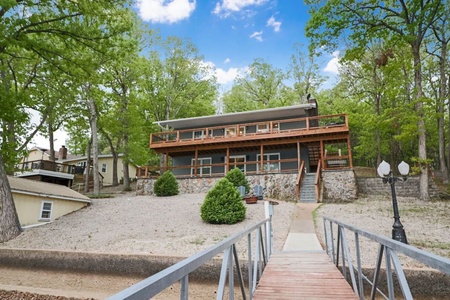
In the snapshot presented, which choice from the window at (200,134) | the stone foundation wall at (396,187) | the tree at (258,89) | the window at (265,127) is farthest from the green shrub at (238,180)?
the tree at (258,89)

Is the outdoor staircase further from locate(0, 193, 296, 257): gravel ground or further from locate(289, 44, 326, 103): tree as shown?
locate(289, 44, 326, 103): tree

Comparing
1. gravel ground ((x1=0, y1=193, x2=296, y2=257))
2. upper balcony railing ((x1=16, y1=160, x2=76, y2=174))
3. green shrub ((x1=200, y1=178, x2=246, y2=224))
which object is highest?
upper balcony railing ((x1=16, y1=160, x2=76, y2=174))

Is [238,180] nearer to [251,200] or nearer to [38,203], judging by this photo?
[251,200]

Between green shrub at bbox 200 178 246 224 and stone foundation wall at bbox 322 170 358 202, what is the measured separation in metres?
7.81

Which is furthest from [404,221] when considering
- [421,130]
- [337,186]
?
[421,130]

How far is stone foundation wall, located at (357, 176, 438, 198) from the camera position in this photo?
16.9m

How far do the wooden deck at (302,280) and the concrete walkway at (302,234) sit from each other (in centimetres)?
181

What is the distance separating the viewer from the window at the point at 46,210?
13719 millimetres

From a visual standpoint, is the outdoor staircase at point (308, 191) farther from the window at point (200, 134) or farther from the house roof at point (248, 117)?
the window at point (200, 134)

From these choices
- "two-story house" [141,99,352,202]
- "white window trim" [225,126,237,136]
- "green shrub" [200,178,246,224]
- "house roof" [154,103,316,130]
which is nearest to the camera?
"green shrub" [200,178,246,224]

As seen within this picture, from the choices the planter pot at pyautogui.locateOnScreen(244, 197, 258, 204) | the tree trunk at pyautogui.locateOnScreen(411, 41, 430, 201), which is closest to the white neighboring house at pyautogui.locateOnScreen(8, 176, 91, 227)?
the planter pot at pyautogui.locateOnScreen(244, 197, 258, 204)

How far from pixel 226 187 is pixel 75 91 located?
9.68 m

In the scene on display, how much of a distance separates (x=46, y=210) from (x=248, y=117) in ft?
50.4

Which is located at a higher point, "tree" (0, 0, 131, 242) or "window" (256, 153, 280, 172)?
"tree" (0, 0, 131, 242)
